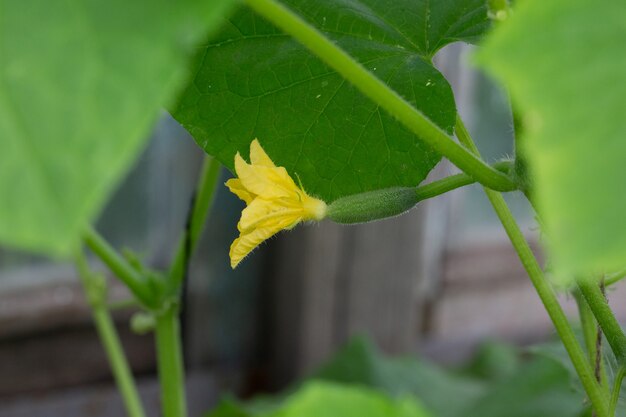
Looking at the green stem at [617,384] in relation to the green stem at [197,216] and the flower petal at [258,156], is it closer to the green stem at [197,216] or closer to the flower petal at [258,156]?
the flower petal at [258,156]

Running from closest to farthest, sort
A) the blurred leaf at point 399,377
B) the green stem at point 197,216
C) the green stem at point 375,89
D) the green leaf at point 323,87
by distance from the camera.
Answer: the green stem at point 375,89 → the green leaf at point 323,87 → the green stem at point 197,216 → the blurred leaf at point 399,377

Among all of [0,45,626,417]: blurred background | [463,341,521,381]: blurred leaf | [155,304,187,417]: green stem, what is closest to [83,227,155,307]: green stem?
[155,304,187,417]: green stem

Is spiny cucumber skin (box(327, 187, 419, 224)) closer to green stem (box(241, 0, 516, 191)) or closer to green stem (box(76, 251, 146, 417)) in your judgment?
green stem (box(241, 0, 516, 191))

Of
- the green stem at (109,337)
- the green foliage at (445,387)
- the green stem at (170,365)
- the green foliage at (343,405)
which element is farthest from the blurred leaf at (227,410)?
the green foliage at (343,405)

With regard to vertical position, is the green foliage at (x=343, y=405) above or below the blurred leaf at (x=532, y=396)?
above

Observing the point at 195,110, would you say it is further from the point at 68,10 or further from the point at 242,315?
the point at 242,315

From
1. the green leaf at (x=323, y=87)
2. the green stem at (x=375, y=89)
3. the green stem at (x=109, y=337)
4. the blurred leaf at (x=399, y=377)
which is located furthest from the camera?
the blurred leaf at (x=399, y=377)
